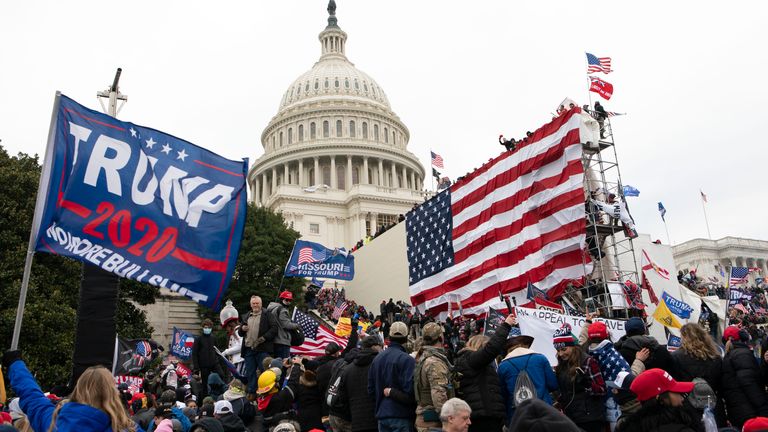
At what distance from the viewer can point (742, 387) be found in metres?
6.62

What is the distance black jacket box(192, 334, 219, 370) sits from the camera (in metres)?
11.3

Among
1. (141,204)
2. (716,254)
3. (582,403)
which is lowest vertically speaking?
(582,403)

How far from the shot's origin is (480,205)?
21953mm

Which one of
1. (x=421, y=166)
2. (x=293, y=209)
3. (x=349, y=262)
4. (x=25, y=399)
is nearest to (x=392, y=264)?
(x=349, y=262)

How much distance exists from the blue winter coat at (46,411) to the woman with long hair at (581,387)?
4165mm

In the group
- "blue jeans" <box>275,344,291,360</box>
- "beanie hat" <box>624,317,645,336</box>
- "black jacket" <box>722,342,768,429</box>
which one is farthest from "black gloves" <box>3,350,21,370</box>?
"black jacket" <box>722,342,768,429</box>

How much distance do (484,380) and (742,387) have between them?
2.72 m

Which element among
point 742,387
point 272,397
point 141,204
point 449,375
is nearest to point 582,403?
point 449,375

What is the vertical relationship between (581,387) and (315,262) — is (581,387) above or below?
below

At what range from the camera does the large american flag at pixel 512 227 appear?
1844 cm

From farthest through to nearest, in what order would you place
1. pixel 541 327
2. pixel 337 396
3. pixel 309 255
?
pixel 309 255 → pixel 541 327 → pixel 337 396

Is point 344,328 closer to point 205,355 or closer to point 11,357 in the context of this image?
point 205,355

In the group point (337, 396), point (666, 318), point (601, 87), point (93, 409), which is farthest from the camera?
point (601, 87)

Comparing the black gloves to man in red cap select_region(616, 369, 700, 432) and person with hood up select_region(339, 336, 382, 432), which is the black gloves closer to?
person with hood up select_region(339, 336, 382, 432)
